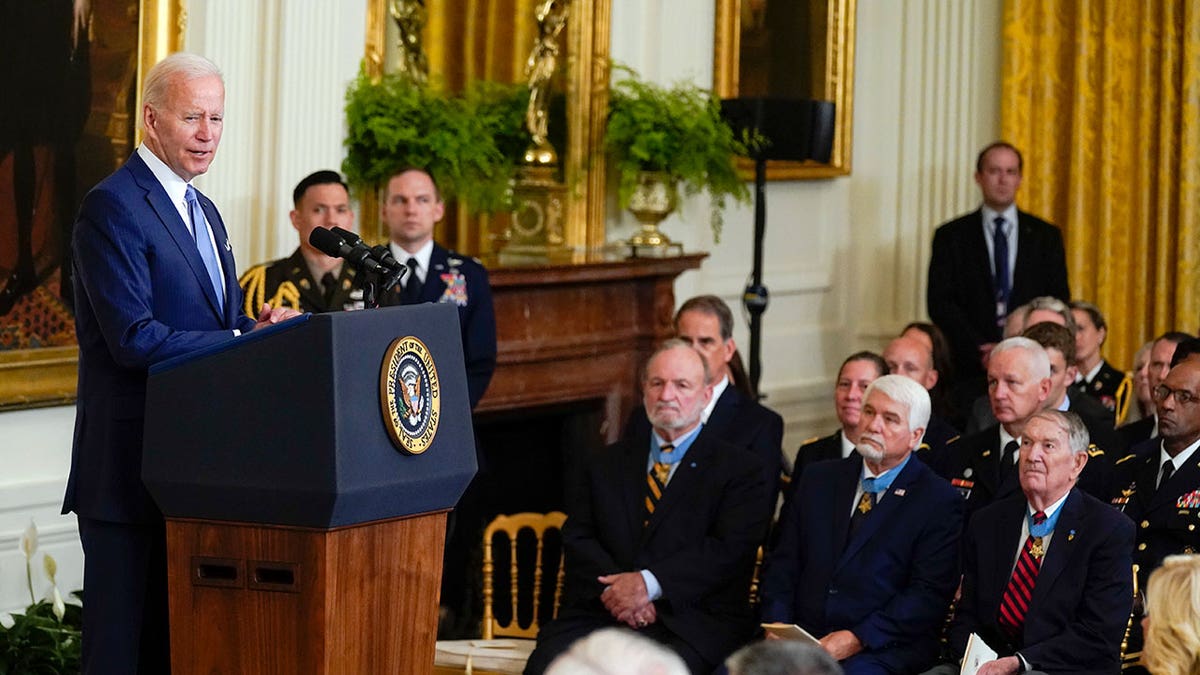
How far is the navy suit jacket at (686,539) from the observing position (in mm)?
4926

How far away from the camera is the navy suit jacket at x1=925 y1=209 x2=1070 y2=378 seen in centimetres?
774

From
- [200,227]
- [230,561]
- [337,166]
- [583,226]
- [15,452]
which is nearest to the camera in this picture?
[230,561]

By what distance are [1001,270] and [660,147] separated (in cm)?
189

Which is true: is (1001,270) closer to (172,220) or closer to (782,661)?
(172,220)

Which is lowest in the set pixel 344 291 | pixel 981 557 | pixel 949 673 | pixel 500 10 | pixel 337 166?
pixel 949 673

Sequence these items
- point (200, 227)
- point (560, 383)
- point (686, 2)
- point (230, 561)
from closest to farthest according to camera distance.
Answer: point (230, 561) < point (200, 227) < point (560, 383) < point (686, 2)

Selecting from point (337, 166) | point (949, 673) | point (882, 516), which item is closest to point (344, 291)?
point (337, 166)

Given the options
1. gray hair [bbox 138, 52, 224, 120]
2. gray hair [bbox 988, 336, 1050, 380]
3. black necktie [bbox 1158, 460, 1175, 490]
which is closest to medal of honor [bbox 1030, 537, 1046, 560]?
black necktie [bbox 1158, 460, 1175, 490]

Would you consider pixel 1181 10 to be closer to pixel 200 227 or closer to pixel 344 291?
pixel 344 291

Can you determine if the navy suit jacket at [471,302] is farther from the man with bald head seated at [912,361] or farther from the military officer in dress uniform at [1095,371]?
the military officer in dress uniform at [1095,371]

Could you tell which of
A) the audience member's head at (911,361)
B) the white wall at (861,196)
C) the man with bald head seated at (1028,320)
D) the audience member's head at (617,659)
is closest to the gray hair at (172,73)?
the audience member's head at (617,659)

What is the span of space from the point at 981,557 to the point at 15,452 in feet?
8.88

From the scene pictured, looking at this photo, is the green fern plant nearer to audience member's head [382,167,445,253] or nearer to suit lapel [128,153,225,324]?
audience member's head [382,167,445,253]

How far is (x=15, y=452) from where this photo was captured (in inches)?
195
